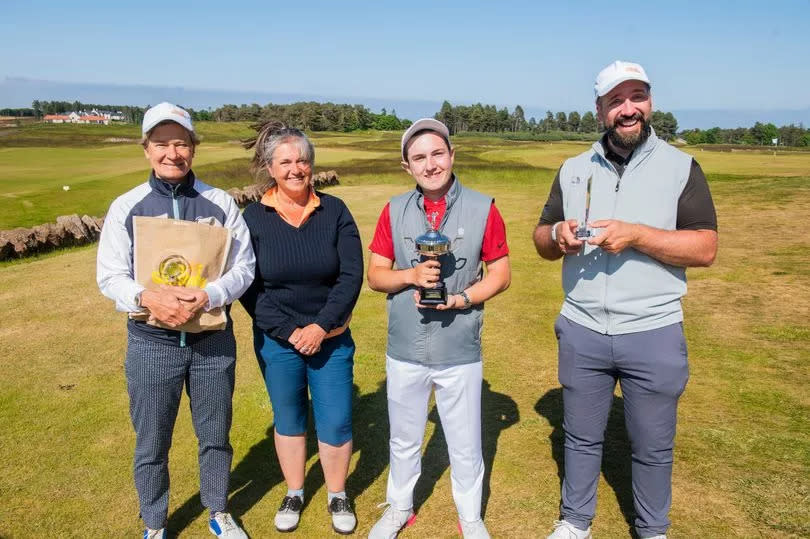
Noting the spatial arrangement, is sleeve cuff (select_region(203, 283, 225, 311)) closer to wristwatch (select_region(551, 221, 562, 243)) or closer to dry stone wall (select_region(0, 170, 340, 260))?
wristwatch (select_region(551, 221, 562, 243))

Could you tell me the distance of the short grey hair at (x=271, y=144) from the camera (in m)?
3.42

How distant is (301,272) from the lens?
3.47 m

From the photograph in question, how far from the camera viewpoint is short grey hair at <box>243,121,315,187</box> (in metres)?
3.42

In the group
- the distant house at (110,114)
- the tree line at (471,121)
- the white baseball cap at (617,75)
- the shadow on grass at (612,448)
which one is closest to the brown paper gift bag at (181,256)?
the white baseball cap at (617,75)

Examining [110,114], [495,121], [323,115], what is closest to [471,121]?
[495,121]

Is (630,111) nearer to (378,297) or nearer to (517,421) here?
(517,421)

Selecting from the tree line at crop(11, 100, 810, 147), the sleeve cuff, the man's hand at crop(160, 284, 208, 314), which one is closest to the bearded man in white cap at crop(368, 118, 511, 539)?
the sleeve cuff

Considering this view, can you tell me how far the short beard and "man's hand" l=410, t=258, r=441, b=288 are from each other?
1091 mm

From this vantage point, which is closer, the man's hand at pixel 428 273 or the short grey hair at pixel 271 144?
the man's hand at pixel 428 273

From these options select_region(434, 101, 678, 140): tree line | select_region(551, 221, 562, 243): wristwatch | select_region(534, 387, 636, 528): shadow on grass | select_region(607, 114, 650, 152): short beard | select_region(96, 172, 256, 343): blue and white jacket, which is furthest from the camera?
select_region(434, 101, 678, 140): tree line

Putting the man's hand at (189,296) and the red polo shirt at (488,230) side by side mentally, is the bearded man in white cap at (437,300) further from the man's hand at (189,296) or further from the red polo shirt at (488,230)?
the man's hand at (189,296)

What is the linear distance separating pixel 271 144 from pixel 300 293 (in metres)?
0.85

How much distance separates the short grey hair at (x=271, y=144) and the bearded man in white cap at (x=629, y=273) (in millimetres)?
1421

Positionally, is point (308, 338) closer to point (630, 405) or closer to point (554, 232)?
point (554, 232)
